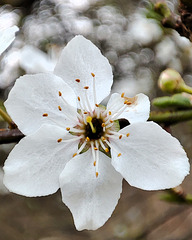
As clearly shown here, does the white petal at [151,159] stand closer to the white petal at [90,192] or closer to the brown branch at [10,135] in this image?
the white petal at [90,192]

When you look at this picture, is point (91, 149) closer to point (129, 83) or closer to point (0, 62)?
point (0, 62)

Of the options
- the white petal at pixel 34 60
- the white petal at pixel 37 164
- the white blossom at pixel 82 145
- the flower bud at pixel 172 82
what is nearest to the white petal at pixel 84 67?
the white blossom at pixel 82 145

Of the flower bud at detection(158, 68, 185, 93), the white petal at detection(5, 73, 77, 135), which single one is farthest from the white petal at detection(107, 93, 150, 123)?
the flower bud at detection(158, 68, 185, 93)

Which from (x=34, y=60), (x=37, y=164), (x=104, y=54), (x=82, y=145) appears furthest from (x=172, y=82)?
(x=104, y=54)

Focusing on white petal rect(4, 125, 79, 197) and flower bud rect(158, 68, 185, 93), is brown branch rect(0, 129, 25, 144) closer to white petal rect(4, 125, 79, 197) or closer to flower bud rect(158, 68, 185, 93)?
white petal rect(4, 125, 79, 197)

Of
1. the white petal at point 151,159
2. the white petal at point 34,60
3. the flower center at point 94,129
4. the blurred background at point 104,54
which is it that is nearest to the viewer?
the white petal at point 151,159

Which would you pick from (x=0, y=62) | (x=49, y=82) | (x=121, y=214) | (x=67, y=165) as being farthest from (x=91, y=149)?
(x=121, y=214)

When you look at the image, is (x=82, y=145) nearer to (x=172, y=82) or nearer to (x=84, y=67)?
(x=84, y=67)
